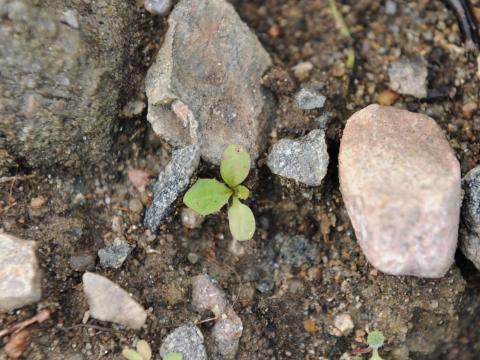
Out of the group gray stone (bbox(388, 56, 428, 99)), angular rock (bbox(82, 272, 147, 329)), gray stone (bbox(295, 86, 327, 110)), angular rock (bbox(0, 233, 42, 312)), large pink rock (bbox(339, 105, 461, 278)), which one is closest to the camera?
large pink rock (bbox(339, 105, 461, 278))

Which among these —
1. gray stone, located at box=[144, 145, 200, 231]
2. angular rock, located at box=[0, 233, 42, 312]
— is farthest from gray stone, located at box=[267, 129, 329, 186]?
angular rock, located at box=[0, 233, 42, 312]

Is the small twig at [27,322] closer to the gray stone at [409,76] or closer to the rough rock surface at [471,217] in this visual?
the rough rock surface at [471,217]

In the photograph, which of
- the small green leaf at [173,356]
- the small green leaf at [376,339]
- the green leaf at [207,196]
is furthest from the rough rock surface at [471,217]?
the small green leaf at [173,356]

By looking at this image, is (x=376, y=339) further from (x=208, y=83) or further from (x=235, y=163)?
(x=208, y=83)

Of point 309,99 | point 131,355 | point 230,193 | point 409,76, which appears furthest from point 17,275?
point 409,76

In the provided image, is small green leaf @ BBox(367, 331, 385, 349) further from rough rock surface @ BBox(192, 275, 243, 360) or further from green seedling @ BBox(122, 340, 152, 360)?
green seedling @ BBox(122, 340, 152, 360)
